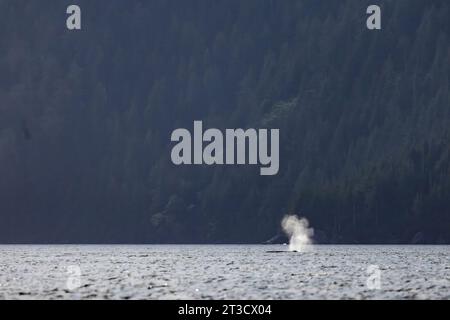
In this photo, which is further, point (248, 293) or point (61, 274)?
point (61, 274)

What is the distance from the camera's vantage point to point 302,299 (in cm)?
11550

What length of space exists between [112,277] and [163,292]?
3416 centimetres

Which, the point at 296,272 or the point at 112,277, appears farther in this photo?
the point at 296,272

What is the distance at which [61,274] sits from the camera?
6693 inches
